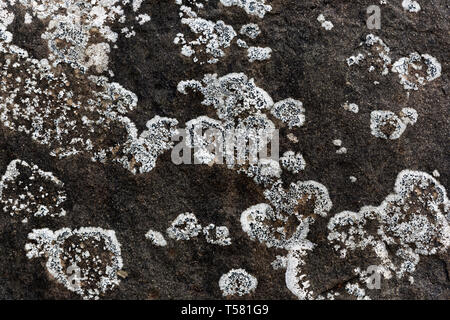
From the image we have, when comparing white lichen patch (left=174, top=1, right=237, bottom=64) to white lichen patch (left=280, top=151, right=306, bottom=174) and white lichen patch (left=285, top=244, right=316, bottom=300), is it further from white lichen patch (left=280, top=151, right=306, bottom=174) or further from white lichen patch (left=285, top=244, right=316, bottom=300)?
white lichen patch (left=285, top=244, right=316, bottom=300)

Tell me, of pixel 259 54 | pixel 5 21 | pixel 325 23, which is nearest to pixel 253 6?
pixel 259 54

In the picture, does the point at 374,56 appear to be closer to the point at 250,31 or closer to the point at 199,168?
the point at 250,31

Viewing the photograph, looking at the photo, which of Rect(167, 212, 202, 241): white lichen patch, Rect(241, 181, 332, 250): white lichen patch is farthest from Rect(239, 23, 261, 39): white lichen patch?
Rect(167, 212, 202, 241): white lichen patch

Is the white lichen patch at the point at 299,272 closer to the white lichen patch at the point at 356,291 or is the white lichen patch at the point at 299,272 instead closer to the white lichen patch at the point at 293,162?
the white lichen patch at the point at 356,291
